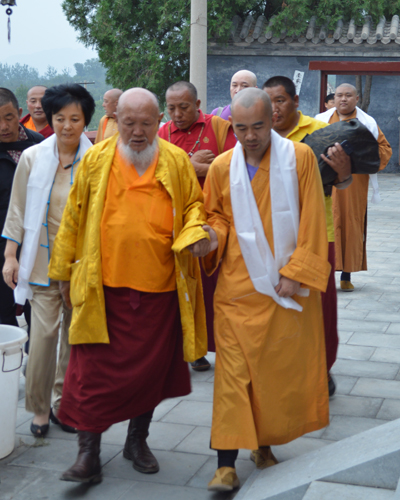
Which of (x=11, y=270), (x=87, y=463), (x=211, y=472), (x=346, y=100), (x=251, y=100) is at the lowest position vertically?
(x=211, y=472)

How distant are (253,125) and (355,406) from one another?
6.15 feet

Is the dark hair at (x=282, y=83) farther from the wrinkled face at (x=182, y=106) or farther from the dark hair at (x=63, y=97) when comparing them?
the dark hair at (x=63, y=97)

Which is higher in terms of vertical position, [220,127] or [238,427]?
[220,127]

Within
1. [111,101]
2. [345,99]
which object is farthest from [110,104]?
[345,99]

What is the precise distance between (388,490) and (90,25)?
53.3 ft

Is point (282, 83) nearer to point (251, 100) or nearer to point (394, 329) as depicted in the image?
point (251, 100)

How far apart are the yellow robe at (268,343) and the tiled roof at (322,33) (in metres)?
14.6

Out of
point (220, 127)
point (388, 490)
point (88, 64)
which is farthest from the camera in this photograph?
point (88, 64)

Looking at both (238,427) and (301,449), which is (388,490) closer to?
(238,427)

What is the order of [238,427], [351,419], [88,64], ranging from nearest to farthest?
[238,427] → [351,419] → [88,64]

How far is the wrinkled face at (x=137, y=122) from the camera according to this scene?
10.0 feet

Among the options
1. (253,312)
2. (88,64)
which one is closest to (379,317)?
(253,312)

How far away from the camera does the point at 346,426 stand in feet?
12.4

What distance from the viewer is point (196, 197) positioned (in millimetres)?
3248
